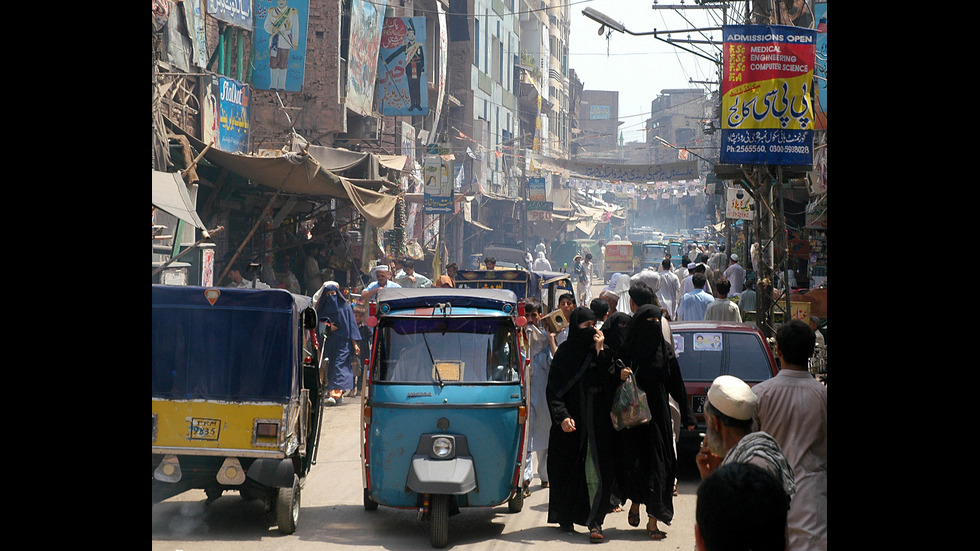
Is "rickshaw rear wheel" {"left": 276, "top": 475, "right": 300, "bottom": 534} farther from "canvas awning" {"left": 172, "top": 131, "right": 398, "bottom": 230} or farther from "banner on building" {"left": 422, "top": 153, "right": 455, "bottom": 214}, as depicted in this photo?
"banner on building" {"left": 422, "top": 153, "right": 455, "bottom": 214}

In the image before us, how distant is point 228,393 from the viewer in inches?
270

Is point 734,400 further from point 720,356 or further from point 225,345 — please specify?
point 720,356

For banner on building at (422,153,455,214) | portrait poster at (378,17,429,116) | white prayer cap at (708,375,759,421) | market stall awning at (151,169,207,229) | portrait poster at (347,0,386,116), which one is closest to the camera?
white prayer cap at (708,375,759,421)

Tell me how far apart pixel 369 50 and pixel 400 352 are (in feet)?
70.8

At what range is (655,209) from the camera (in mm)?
123625

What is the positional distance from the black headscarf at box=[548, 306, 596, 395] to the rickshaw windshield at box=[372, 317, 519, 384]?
0.34m

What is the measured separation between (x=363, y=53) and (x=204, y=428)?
851 inches

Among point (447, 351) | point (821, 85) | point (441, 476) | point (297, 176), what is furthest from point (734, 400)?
point (297, 176)

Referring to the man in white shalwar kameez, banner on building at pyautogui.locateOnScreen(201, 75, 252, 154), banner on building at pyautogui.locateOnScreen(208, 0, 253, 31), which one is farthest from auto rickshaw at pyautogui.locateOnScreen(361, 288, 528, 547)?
banner on building at pyautogui.locateOnScreen(208, 0, 253, 31)

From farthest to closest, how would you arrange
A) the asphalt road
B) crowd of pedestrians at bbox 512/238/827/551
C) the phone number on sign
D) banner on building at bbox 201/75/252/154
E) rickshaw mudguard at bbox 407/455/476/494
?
1. banner on building at bbox 201/75/252/154
2. the phone number on sign
3. the asphalt road
4. rickshaw mudguard at bbox 407/455/476/494
5. crowd of pedestrians at bbox 512/238/827/551

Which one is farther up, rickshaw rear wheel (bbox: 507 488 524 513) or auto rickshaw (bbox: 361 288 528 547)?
auto rickshaw (bbox: 361 288 528 547)

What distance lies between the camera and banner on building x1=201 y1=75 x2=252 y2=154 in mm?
17406
